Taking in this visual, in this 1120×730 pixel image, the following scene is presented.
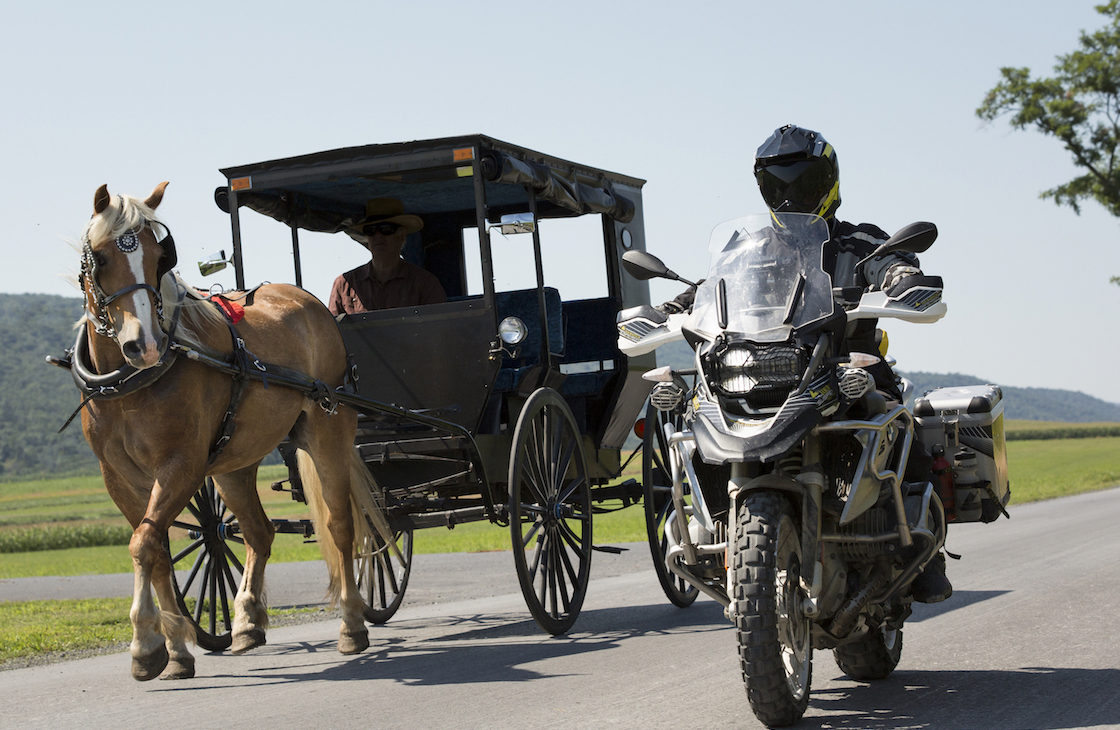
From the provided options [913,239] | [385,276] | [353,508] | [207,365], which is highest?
[385,276]

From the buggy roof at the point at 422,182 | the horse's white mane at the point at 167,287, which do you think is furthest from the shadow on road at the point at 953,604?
the horse's white mane at the point at 167,287

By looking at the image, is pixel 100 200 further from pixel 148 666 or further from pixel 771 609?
pixel 771 609

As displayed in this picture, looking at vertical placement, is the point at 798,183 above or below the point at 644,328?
above

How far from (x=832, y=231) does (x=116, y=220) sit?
11.5 feet

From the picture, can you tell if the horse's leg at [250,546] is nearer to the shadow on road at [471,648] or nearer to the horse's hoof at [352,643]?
the shadow on road at [471,648]

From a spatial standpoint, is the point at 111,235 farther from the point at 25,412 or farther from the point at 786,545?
the point at 25,412

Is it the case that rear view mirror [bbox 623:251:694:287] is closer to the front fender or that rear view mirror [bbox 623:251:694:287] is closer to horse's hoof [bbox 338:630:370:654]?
the front fender

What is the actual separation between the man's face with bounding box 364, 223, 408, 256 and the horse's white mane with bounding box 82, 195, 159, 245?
3186 mm

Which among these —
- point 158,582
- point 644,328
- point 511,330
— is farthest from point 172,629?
point 644,328

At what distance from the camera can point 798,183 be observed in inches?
217

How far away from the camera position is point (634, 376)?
31.3ft

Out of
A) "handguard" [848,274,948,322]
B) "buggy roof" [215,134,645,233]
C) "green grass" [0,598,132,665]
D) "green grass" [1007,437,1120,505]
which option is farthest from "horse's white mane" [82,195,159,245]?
"green grass" [1007,437,1120,505]

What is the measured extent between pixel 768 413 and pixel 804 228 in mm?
873

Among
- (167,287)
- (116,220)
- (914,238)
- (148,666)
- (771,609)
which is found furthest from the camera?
(167,287)
